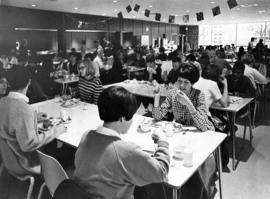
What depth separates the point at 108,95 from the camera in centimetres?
131

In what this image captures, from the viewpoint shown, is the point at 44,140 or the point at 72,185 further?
the point at 44,140

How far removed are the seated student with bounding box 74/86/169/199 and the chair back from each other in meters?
0.88

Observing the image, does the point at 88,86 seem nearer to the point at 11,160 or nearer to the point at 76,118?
the point at 76,118

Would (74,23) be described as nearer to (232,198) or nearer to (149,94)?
(149,94)

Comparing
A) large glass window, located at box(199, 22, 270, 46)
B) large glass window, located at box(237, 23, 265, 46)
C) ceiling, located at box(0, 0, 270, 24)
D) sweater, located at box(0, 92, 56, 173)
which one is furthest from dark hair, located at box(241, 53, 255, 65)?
large glass window, located at box(237, 23, 265, 46)

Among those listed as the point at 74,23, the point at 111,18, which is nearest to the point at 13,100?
the point at 74,23

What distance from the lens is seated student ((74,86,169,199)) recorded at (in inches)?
47.2

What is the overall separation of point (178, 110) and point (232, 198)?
0.97 m

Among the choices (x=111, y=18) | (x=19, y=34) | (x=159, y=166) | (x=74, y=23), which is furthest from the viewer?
(x=111, y=18)

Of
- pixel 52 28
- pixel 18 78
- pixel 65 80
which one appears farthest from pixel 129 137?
pixel 52 28

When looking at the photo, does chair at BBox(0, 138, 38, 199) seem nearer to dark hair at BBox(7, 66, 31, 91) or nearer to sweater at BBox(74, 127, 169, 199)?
dark hair at BBox(7, 66, 31, 91)

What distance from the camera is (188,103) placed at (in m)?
2.25

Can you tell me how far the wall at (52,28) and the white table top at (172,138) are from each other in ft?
17.5

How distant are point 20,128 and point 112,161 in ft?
3.14
